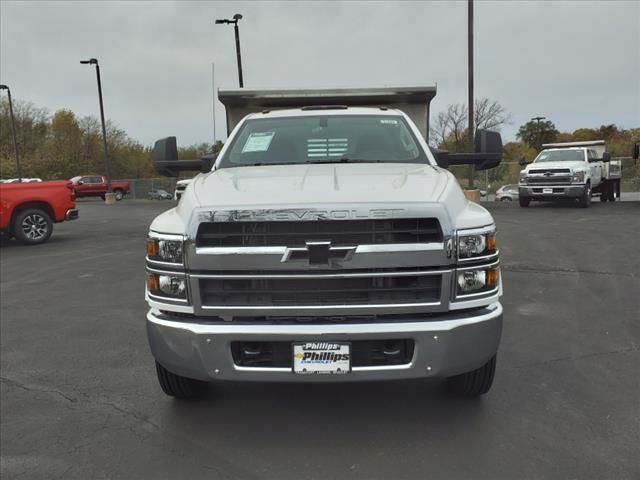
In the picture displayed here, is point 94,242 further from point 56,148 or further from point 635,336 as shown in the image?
point 56,148

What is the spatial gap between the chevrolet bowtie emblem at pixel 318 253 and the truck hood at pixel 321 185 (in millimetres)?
225

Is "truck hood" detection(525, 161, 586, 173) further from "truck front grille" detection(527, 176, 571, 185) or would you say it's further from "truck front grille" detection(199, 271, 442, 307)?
"truck front grille" detection(199, 271, 442, 307)

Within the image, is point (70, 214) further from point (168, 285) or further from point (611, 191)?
point (611, 191)

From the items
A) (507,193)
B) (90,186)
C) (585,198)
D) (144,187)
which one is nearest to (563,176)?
(585,198)

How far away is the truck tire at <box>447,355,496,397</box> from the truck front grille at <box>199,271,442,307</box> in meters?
0.81

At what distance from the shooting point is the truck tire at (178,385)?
3.32m

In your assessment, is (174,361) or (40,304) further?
(40,304)

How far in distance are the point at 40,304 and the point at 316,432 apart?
452 centimetres

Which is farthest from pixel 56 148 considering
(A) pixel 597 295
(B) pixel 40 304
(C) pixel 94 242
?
(A) pixel 597 295

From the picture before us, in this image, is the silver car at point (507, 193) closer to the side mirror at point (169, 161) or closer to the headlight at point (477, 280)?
the side mirror at point (169, 161)

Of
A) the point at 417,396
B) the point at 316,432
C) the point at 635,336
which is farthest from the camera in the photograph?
the point at 635,336

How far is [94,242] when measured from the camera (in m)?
11.7

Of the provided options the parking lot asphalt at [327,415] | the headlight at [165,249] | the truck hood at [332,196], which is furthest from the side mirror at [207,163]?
the headlight at [165,249]

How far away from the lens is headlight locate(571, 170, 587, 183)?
16.1m
